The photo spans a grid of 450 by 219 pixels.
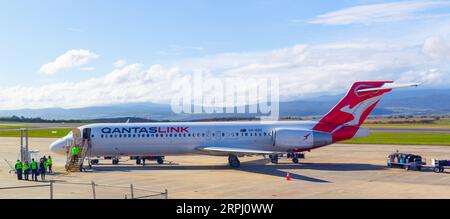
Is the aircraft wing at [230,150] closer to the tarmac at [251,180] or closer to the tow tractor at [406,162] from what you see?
the tarmac at [251,180]

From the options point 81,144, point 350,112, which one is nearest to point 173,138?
point 81,144

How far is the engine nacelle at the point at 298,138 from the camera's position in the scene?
35.4 m

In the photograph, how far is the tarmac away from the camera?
23406 mm

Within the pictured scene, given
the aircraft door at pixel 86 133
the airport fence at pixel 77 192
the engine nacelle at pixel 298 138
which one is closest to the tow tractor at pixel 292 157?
the engine nacelle at pixel 298 138

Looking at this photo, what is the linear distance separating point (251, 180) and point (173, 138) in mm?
9343

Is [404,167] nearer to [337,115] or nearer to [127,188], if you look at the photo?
[337,115]

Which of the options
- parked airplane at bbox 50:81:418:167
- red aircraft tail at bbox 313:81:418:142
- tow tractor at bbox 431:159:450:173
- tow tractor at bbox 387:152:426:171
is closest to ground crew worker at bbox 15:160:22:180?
parked airplane at bbox 50:81:418:167

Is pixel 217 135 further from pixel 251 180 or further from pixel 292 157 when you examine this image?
pixel 251 180

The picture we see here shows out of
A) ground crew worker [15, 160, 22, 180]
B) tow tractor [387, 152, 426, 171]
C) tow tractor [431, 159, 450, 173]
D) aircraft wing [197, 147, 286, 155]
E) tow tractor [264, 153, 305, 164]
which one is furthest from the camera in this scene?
tow tractor [264, 153, 305, 164]

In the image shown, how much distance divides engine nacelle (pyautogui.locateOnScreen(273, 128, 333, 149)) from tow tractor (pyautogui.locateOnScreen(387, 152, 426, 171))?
456 cm

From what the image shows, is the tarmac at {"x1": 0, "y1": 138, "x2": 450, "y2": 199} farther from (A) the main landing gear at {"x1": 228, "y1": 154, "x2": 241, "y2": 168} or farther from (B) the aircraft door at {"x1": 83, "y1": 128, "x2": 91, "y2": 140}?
(B) the aircraft door at {"x1": 83, "y1": 128, "x2": 91, "y2": 140}

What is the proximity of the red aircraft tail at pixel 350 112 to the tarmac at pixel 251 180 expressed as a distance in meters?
2.51

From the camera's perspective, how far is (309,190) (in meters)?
24.5

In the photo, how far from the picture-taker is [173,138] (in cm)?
3584
